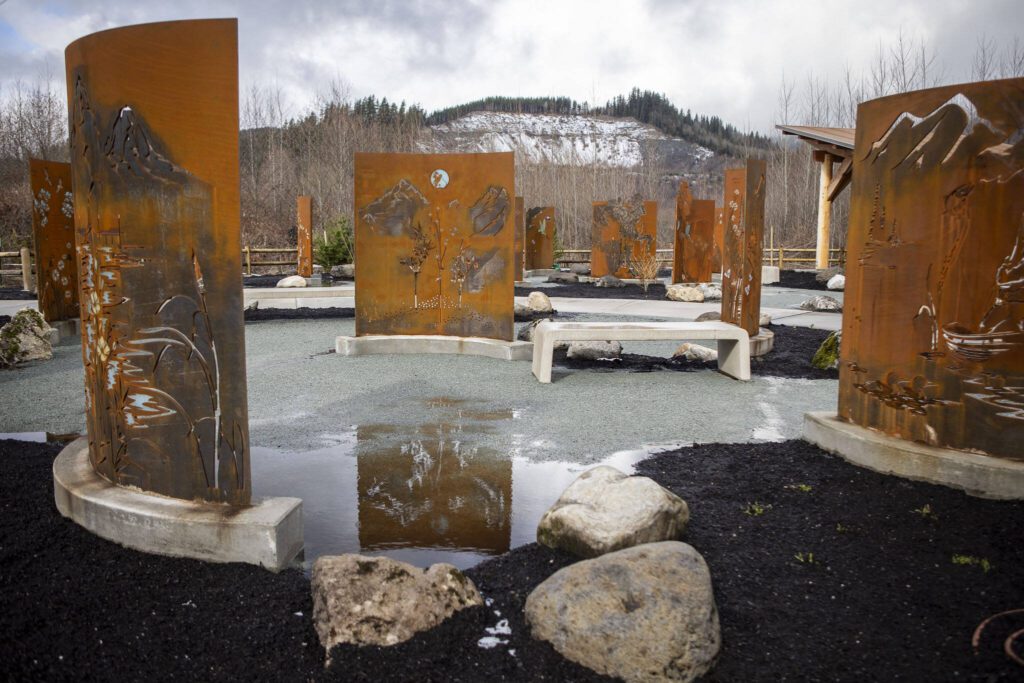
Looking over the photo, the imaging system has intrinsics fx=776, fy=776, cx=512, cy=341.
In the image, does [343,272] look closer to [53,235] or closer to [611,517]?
[53,235]

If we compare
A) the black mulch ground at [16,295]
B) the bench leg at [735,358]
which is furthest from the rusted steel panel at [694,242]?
the black mulch ground at [16,295]

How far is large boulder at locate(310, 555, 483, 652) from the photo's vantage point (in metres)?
2.72

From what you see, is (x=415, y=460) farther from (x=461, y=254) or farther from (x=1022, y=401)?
(x=461, y=254)

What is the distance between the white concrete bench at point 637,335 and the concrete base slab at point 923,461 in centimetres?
304

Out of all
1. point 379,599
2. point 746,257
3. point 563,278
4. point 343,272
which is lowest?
point 379,599

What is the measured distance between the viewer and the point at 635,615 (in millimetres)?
2615

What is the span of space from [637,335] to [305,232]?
44.5 ft

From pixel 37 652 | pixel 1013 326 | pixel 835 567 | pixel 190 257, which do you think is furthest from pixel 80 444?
pixel 1013 326

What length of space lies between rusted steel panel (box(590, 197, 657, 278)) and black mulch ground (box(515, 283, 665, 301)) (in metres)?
0.95

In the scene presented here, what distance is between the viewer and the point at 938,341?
4.17 metres

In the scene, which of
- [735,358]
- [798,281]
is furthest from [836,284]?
[735,358]

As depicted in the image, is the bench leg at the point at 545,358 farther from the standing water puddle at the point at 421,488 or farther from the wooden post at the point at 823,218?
the wooden post at the point at 823,218

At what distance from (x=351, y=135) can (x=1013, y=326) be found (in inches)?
1590

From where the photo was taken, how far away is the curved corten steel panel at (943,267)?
3.94m
